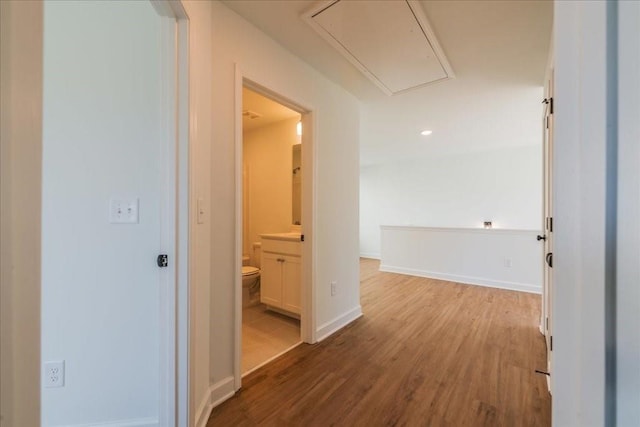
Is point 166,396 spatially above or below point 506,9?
below

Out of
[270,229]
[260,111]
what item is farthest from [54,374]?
[260,111]

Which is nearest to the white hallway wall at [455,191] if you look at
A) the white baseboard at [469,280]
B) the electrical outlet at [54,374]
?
the white baseboard at [469,280]

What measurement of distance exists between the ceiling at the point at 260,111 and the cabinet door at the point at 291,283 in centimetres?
156

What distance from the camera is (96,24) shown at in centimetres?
128

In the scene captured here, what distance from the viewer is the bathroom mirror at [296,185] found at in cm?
326

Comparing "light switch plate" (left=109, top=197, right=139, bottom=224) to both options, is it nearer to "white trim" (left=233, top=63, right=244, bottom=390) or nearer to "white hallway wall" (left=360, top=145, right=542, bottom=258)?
"white trim" (left=233, top=63, right=244, bottom=390)

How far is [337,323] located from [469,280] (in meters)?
2.70

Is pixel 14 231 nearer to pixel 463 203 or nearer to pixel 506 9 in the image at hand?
pixel 506 9

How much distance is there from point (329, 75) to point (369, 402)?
242 cm

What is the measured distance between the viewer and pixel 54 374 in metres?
1.21

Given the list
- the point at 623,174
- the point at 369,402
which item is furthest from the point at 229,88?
the point at 369,402

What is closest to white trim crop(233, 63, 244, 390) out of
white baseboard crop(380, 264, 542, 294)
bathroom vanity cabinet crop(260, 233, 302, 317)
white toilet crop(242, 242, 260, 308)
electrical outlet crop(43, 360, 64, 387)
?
electrical outlet crop(43, 360, 64, 387)

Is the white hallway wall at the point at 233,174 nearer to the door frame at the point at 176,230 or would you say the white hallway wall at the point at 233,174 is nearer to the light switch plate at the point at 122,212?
the door frame at the point at 176,230

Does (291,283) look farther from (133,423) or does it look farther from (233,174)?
(133,423)
